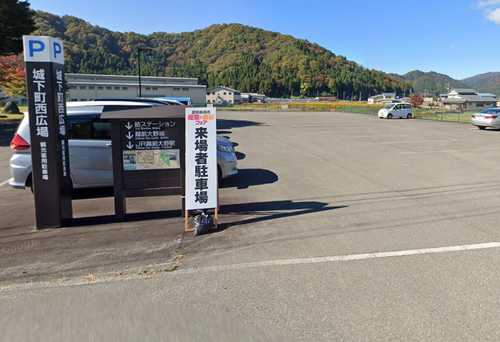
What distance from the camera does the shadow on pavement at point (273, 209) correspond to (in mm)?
5492

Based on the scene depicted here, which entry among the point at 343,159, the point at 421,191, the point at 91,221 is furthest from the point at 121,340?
the point at 343,159

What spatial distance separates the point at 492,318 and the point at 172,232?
3.60 m

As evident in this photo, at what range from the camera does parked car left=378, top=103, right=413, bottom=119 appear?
1275 inches

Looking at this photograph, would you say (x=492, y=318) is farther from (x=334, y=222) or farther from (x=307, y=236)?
(x=334, y=222)

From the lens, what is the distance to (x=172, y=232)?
4855 millimetres

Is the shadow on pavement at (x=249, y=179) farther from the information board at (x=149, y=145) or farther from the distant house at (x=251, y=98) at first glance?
the distant house at (x=251, y=98)

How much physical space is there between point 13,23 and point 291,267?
76.6 ft

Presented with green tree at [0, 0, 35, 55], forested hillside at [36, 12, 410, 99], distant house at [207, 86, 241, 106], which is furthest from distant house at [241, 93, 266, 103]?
green tree at [0, 0, 35, 55]

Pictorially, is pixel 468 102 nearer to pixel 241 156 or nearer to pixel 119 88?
pixel 119 88

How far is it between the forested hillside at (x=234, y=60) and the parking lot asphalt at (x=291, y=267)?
103567 millimetres

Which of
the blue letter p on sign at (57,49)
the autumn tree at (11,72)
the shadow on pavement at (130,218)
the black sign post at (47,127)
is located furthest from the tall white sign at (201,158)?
the autumn tree at (11,72)

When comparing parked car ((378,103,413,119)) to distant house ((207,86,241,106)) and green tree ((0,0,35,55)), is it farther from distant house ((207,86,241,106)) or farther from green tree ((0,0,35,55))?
distant house ((207,86,241,106))

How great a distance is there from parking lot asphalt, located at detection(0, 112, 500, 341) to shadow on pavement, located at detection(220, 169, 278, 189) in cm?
36

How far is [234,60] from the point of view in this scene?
13938cm
